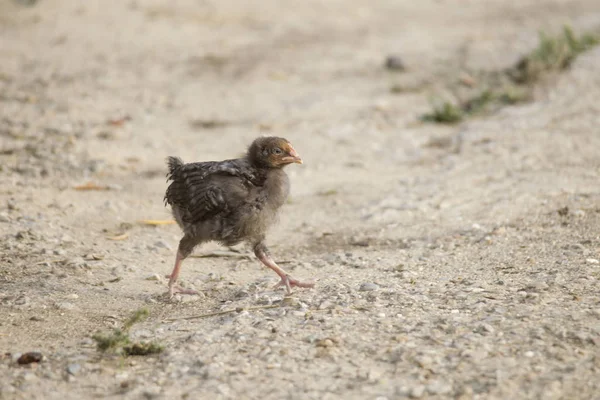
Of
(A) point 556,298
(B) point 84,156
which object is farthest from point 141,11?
(A) point 556,298

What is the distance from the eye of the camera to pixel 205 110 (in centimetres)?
1104

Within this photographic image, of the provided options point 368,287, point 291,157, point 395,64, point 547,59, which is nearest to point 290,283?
point 368,287

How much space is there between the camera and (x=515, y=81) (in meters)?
11.7

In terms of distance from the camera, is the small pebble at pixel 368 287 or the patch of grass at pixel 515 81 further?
the patch of grass at pixel 515 81

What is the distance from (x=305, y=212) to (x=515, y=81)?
5.30 metres

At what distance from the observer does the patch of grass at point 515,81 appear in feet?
34.5

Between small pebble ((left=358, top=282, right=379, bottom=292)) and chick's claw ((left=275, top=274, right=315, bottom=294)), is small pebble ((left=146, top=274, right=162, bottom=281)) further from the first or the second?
small pebble ((left=358, top=282, right=379, bottom=292))

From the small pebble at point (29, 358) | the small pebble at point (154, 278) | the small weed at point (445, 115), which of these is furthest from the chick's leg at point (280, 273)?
the small weed at point (445, 115)

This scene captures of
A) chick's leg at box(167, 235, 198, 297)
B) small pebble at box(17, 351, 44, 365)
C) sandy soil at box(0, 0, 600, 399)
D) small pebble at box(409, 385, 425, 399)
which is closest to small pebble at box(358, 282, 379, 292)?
sandy soil at box(0, 0, 600, 399)

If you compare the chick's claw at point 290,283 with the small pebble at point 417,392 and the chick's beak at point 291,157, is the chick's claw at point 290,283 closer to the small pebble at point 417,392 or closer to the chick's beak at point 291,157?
the chick's beak at point 291,157

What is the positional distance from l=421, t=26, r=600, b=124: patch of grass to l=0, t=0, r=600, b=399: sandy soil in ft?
0.89

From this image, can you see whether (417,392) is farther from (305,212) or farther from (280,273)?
(305,212)

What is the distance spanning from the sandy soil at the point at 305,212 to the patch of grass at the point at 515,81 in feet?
0.89

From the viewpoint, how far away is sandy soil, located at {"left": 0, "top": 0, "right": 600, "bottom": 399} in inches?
170
